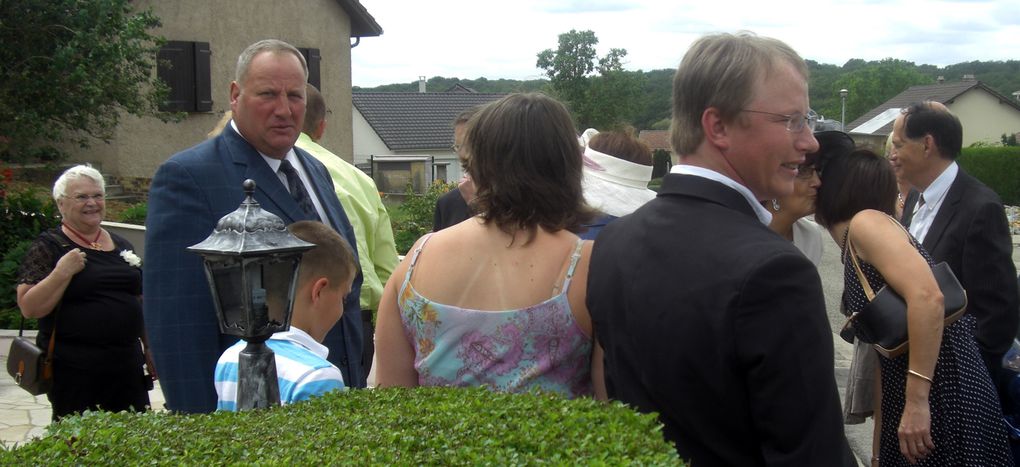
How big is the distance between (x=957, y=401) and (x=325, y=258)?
2.29m

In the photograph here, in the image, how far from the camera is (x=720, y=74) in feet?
7.18

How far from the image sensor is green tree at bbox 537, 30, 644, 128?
61219 millimetres

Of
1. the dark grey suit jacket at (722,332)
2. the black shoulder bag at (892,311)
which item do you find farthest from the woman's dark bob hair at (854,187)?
the dark grey suit jacket at (722,332)

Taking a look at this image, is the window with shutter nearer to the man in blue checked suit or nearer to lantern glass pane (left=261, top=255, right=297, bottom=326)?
the man in blue checked suit

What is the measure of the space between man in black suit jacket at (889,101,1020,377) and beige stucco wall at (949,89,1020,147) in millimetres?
70496

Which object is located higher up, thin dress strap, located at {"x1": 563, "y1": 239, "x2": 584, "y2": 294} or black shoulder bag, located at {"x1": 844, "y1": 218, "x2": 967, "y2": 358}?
thin dress strap, located at {"x1": 563, "y1": 239, "x2": 584, "y2": 294}

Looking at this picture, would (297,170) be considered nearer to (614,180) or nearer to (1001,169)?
(614,180)

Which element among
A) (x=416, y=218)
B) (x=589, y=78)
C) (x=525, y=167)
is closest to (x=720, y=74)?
(x=525, y=167)

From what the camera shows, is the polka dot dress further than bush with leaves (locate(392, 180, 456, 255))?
No

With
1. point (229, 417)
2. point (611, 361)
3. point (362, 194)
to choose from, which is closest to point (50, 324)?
point (362, 194)

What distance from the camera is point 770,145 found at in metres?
2.18

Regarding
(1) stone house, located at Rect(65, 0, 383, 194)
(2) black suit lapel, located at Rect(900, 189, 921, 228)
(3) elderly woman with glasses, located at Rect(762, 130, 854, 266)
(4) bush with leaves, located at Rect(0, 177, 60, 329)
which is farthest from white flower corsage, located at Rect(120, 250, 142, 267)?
(1) stone house, located at Rect(65, 0, 383, 194)

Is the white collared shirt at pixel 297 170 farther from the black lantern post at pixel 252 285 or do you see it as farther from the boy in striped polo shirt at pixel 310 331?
the black lantern post at pixel 252 285

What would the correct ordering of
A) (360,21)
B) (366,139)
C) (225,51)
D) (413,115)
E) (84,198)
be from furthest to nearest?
(413,115)
(366,139)
(360,21)
(225,51)
(84,198)
